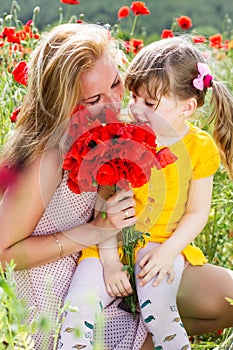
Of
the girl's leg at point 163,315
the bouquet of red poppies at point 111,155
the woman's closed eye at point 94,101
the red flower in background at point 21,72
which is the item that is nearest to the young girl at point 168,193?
the girl's leg at point 163,315

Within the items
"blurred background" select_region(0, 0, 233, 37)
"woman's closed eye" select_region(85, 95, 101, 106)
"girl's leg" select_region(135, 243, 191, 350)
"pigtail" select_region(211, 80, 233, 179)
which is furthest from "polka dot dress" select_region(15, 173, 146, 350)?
"blurred background" select_region(0, 0, 233, 37)

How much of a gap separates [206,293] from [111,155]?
2.05ft

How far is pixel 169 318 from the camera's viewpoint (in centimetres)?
246

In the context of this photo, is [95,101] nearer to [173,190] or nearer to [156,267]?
[173,190]

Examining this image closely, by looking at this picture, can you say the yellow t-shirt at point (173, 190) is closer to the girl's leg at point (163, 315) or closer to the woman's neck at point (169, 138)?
the woman's neck at point (169, 138)

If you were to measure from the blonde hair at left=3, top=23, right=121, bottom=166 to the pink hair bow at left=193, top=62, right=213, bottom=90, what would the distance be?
26 cm

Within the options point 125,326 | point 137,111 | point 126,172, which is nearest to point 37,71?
point 137,111

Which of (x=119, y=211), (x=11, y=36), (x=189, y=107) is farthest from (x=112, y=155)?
(x=11, y=36)

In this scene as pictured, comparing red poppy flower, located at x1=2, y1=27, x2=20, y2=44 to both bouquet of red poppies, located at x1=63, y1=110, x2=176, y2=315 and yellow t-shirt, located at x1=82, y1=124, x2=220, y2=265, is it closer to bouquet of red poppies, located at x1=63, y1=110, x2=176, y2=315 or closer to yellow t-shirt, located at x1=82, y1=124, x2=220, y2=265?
yellow t-shirt, located at x1=82, y1=124, x2=220, y2=265

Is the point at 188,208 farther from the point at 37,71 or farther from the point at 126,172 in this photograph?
the point at 37,71

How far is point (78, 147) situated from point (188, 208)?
49 centimetres

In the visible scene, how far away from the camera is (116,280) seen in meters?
2.48

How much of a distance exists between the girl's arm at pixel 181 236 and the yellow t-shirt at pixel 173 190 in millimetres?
27

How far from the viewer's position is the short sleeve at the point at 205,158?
2586mm
